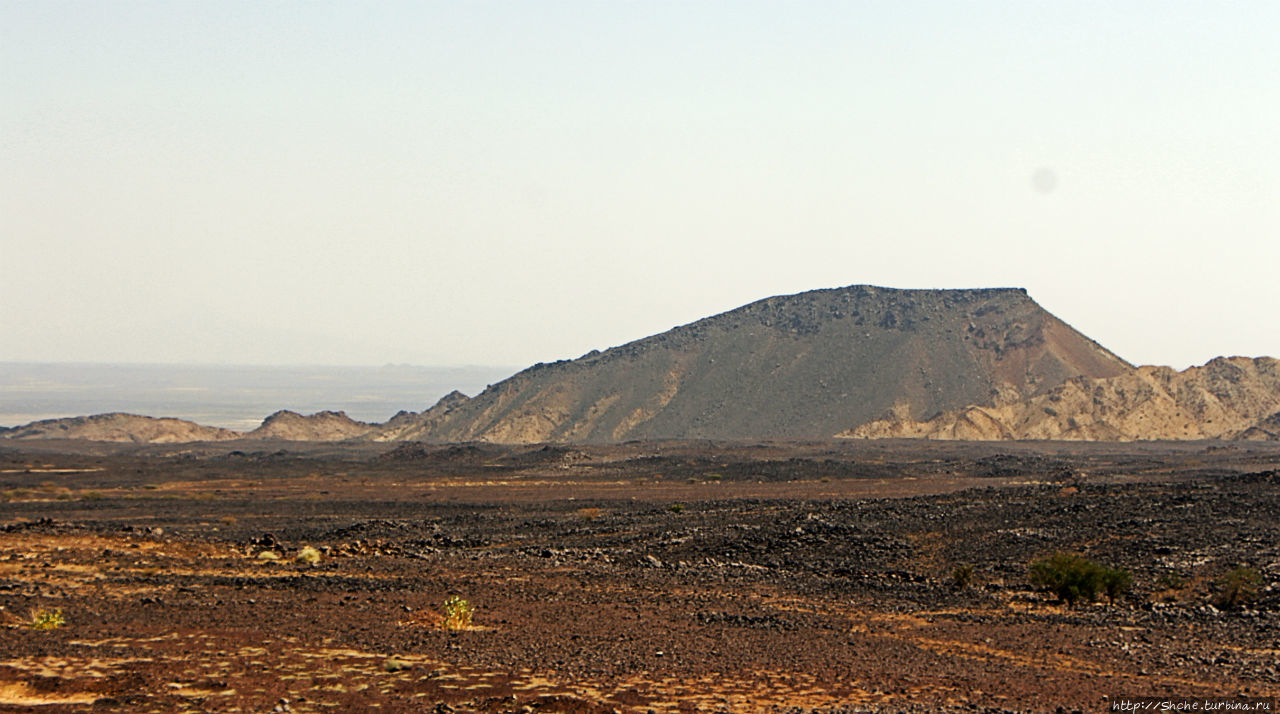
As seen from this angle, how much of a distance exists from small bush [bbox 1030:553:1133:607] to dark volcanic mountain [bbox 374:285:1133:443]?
108254 millimetres

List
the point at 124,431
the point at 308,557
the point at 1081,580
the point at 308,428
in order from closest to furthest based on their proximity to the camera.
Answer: the point at 1081,580
the point at 308,557
the point at 124,431
the point at 308,428

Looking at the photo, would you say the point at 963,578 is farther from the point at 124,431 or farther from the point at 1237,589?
the point at 124,431

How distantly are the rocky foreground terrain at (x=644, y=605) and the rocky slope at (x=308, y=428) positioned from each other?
3755 inches

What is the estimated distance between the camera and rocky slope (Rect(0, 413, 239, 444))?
457 ft

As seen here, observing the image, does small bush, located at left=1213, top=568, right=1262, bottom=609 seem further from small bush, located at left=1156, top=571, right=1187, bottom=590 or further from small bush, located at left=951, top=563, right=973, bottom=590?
small bush, located at left=951, top=563, right=973, bottom=590

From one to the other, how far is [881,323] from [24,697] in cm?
14571

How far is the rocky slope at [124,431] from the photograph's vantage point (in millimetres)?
139250

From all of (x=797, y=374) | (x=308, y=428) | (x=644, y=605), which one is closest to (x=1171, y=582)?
(x=644, y=605)

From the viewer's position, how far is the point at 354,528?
3834cm

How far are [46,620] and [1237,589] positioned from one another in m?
21.6

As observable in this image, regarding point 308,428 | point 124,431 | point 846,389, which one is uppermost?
point 846,389

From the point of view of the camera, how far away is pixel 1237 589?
2223 cm

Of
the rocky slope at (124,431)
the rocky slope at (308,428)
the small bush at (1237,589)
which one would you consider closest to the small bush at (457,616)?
the small bush at (1237,589)

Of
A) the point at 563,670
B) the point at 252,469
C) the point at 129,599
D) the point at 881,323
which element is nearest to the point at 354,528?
the point at 129,599
